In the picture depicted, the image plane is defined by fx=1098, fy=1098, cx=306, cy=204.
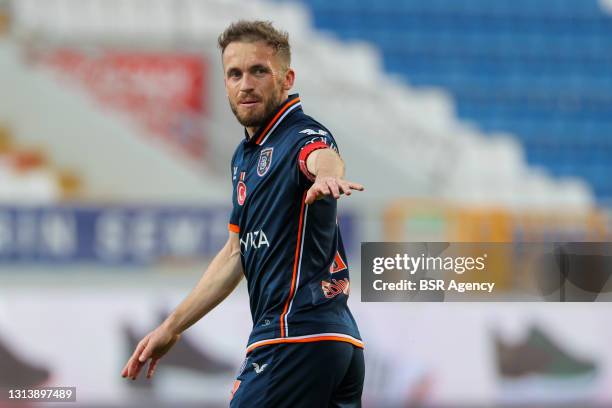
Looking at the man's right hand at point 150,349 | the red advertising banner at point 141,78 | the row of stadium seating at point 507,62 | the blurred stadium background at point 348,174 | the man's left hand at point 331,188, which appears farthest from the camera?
the row of stadium seating at point 507,62

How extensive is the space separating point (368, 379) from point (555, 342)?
1.07m

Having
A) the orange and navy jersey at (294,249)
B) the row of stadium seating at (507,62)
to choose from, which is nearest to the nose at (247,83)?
the orange and navy jersey at (294,249)

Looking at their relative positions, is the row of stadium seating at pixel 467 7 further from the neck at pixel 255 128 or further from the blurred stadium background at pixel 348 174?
the neck at pixel 255 128

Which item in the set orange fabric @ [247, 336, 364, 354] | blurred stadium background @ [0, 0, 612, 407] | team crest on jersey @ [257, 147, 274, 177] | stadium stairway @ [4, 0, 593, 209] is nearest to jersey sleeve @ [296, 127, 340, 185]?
team crest on jersey @ [257, 147, 274, 177]

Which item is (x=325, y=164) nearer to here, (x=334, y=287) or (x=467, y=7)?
(x=334, y=287)

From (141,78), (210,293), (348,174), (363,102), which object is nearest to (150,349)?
(210,293)

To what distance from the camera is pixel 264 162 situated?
2.81 meters

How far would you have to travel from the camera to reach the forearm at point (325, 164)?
244 cm

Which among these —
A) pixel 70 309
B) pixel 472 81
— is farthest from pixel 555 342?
pixel 472 81

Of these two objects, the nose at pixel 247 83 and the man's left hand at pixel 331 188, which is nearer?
the man's left hand at pixel 331 188

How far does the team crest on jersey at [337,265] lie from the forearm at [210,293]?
0.38 meters

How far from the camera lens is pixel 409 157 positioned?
10250 millimetres

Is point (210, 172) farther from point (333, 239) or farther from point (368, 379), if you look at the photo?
point (333, 239)

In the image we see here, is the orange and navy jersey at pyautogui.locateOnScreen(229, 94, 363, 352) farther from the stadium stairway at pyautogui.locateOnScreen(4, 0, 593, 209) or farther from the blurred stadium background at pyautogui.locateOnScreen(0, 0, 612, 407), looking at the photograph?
the stadium stairway at pyautogui.locateOnScreen(4, 0, 593, 209)
